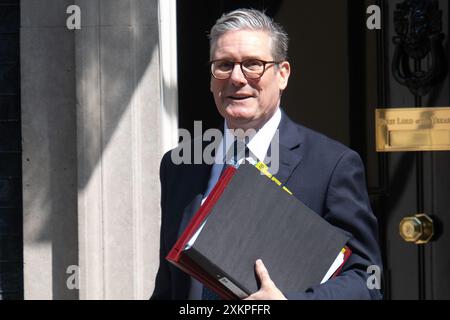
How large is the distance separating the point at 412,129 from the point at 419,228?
1.41ft

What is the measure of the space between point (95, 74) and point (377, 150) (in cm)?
177

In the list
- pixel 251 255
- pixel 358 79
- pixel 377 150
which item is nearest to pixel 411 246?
pixel 377 150

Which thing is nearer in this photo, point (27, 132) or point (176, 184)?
point (176, 184)

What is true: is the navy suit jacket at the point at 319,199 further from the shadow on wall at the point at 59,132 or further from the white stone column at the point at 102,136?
the shadow on wall at the point at 59,132

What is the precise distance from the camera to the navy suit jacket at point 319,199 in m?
2.47

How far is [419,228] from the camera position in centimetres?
399

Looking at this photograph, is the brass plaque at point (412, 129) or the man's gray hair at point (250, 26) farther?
the brass plaque at point (412, 129)

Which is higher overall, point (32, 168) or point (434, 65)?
point (434, 65)

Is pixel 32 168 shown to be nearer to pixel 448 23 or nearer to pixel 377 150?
pixel 377 150

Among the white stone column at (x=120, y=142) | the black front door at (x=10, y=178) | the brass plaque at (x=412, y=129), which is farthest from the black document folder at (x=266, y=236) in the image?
the black front door at (x=10, y=178)

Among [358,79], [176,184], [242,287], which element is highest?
[358,79]

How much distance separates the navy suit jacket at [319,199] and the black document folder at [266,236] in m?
0.06

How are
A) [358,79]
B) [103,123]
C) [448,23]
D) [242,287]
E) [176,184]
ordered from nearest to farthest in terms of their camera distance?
[242,287]
[176,184]
[448,23]
[358,79]
[103,123]

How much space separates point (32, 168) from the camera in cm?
533
